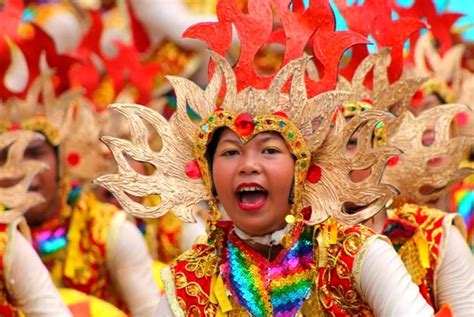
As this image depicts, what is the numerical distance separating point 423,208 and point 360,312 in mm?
1323

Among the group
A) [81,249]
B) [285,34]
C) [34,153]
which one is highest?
[285,34]

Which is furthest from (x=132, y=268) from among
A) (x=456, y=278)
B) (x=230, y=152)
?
(x=230, y=152)

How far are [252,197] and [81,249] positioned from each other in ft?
7.91

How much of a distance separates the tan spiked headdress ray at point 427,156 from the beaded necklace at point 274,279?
117 centimetres

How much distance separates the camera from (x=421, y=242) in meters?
5.96

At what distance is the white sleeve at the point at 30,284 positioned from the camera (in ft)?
19.7

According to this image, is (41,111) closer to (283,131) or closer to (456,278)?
(456,278)

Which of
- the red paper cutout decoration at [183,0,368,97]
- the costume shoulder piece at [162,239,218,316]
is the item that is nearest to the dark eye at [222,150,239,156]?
the red paper cutout decoration at [183,0,368,97]

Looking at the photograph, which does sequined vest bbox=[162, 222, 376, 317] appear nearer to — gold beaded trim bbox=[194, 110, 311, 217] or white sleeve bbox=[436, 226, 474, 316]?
gold beaded trim bbox=[194, 110, 311, 217]

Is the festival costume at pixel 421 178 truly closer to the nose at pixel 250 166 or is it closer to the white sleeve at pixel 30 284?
the nose at pixel 250 166

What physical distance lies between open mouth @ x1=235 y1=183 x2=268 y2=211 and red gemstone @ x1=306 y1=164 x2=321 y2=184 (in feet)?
0.63

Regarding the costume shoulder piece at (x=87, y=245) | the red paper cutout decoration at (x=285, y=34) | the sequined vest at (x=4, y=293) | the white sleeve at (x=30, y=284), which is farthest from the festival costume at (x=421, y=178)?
the costume shoulder piece at (x=87, y=245)

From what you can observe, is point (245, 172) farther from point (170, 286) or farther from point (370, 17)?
point (370, 17)

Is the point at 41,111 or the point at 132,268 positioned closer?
the point at 132,268
